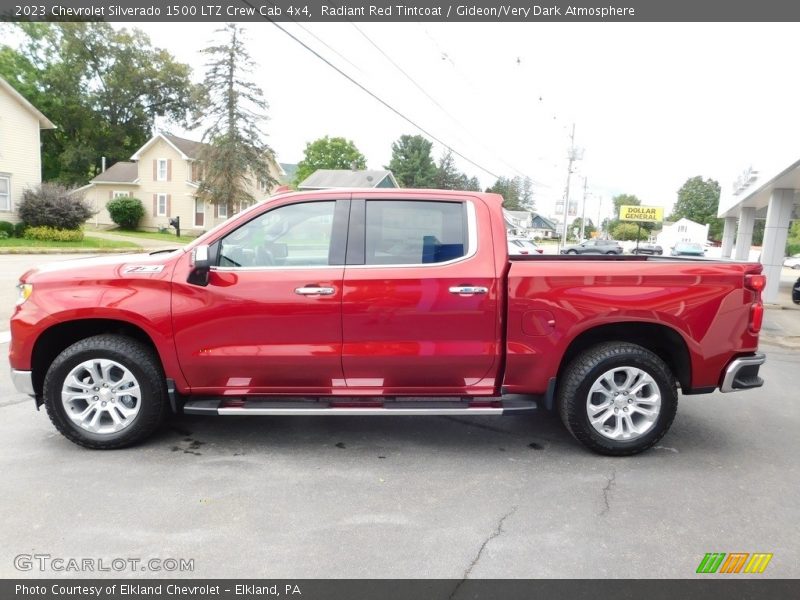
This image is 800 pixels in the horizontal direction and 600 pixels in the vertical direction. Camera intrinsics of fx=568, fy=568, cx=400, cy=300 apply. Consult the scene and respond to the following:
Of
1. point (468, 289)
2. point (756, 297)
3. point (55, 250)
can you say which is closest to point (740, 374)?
point (756, 297)

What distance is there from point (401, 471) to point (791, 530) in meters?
2.38

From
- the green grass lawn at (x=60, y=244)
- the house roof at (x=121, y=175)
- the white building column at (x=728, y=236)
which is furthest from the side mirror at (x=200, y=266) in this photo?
the house roof at (x=121, y=175)

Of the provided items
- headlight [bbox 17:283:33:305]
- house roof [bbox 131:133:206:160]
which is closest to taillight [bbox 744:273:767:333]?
headlight [bbox 17:283:33:305]

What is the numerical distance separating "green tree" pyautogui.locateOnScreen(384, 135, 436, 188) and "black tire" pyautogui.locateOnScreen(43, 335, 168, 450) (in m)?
78.5

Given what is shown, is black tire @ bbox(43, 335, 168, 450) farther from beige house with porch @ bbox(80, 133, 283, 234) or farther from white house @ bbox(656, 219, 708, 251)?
white house @ bbox(656, 219, 708, 251)

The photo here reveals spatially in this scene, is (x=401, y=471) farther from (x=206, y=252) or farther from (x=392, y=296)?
(x=206, y=252)

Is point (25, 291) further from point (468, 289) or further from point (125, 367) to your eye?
point (468, 289)

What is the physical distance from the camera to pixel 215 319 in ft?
13.3

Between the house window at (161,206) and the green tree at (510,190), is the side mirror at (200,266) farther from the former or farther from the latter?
the green tree at (510,190)

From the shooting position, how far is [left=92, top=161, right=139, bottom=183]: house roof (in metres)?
44.0

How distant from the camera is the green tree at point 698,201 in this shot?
4178 inches

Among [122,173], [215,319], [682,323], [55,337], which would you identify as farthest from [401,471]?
[122,173]

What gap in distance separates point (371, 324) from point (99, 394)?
2.08 meters

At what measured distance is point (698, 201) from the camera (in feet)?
358
